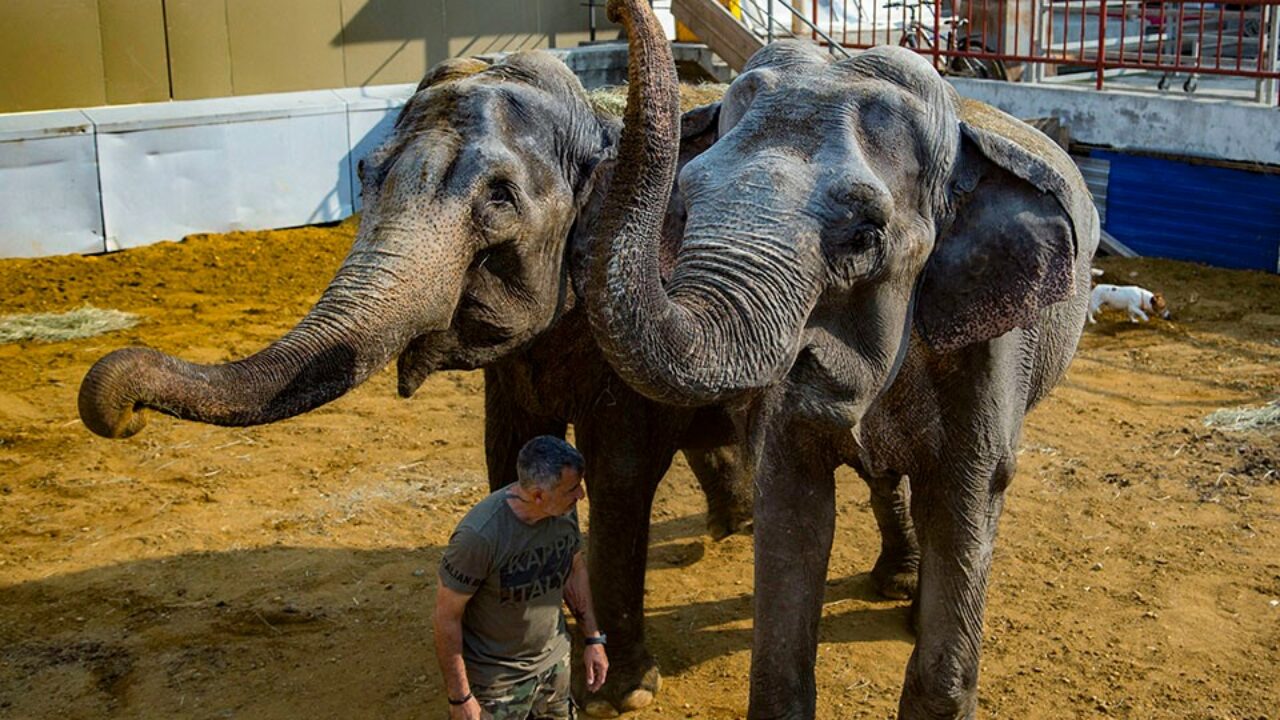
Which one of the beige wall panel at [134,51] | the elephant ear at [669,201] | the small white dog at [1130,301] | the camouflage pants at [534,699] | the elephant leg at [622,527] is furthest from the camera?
the beige wall panel at [134,51]

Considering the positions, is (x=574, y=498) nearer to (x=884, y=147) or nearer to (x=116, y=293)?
(x=884, y=147)

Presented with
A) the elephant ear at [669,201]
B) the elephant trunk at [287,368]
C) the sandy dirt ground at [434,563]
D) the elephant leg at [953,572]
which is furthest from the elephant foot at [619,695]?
the elephant trunk at [287,368]

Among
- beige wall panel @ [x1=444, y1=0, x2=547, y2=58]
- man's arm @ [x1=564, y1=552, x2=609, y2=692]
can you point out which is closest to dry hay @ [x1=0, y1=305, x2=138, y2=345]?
beige wall panel @ [x1=444, y1=0, x2=547, y2=58]

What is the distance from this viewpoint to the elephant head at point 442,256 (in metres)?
4.37

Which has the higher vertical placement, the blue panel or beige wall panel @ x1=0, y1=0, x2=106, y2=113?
beige wall panel @ x1=0, y1=0, x2=106, y2=113

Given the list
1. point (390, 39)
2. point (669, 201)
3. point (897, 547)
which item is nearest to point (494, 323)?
point (669, 201)

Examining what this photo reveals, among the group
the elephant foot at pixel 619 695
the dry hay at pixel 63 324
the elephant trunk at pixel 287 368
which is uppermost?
the elephant trunk at pixel 287 368

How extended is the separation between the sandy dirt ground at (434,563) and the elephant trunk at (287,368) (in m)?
1.82

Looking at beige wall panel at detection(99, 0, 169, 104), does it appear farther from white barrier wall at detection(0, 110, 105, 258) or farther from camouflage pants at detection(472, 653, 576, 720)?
camouflage pants at detection(472, 653, 576, 720)

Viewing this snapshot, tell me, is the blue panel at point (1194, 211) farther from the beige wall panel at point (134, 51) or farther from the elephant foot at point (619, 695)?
the elephant foot at point (619, 695)

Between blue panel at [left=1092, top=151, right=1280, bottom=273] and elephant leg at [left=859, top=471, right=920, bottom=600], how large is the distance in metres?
7.02

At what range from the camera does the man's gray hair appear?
4.48 metres

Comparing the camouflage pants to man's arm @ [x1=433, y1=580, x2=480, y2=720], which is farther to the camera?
the camouflage pants

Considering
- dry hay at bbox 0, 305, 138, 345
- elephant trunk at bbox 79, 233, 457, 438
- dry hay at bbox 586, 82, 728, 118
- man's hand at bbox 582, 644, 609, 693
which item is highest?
dry hay at bbox 586, 82, 728, 118
